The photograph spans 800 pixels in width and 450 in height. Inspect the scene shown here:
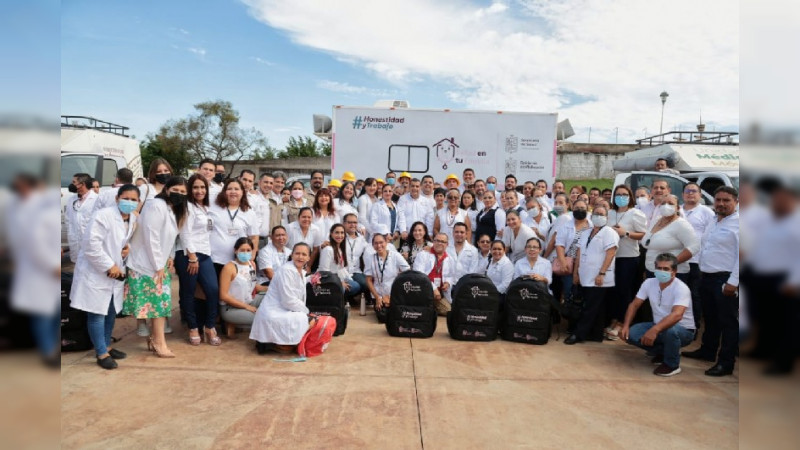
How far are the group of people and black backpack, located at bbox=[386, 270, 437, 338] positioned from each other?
0.64 m

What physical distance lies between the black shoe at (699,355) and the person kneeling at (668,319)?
0.51 meters

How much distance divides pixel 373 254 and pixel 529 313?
2.06m

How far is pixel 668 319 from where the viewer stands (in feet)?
15.6

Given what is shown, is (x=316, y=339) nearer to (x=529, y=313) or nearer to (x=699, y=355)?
(x=529, y=313)

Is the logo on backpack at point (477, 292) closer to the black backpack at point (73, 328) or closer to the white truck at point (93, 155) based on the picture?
the black backpack at point (73, 328)

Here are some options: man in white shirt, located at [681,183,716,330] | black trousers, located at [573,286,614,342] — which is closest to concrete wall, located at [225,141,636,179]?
man in white shirt, located at [681,183,716,330]

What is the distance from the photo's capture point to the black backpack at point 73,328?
15.8 ft

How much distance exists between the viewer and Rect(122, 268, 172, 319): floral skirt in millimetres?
4684

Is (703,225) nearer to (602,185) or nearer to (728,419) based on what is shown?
(728,419)

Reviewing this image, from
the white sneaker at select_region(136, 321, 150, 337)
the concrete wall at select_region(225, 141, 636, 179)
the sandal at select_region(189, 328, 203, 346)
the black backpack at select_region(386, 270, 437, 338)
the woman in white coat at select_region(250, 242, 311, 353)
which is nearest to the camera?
the woman in white coat at select_region(250, 242, 311, 353)

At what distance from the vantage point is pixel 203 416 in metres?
3.67

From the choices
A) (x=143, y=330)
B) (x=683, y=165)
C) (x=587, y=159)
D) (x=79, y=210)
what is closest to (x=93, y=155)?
(x=79, y=210)

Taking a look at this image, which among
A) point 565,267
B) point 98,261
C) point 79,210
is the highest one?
point 79,210

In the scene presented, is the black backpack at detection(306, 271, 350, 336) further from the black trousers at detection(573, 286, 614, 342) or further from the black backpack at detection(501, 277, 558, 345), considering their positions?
the black trousers at detection(573, 286, 614, 342)
